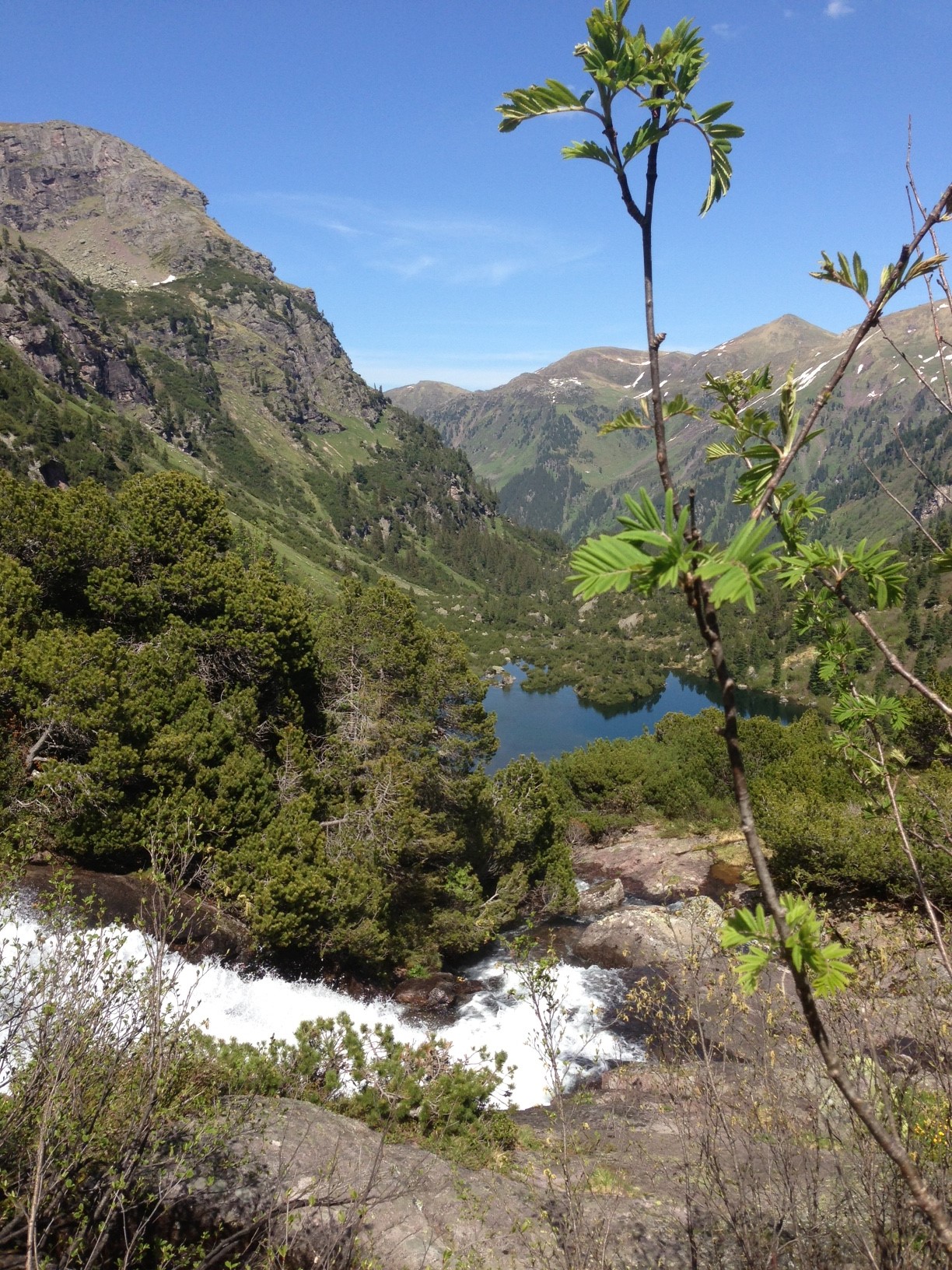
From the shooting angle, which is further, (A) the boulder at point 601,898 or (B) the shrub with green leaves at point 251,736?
(A) the boulder at point 601,898

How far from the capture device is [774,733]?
3878cm

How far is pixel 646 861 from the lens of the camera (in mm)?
34625

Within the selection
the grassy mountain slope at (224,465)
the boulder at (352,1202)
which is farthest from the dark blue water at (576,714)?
the boulder at (352,1202)

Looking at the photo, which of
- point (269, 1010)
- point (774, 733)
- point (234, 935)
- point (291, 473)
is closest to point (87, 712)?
point (234, 935)

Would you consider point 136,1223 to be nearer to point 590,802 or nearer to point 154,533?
point 154,533

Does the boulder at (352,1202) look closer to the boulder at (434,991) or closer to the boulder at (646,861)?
the boulder at (434,991)

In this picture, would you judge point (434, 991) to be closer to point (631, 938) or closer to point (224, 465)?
point (631, 938)

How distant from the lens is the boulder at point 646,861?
3091cm

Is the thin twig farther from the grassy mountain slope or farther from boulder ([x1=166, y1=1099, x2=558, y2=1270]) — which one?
the grassy mountain slope

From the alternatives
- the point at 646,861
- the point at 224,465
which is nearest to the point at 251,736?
the point at 646,861

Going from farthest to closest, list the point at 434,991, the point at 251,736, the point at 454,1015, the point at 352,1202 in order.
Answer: the point at 251,736 < the point at 434,991 < the point at 454,1015 < the point at 352,1202

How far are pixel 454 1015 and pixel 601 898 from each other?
11501mm

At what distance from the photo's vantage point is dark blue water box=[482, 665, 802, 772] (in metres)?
84.1

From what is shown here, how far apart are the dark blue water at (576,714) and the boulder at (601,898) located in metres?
40.8
